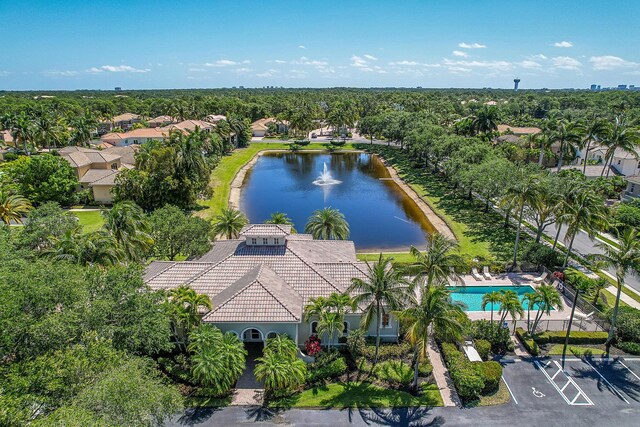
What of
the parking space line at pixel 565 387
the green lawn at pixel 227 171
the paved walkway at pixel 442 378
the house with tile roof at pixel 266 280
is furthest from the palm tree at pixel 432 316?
the green lawn at pixel 227 171

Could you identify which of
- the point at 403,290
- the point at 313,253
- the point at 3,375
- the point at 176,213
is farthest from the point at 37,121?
the point at 403,290

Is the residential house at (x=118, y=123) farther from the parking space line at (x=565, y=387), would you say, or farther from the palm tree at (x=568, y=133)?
the parking space line at (x=565, y=387)

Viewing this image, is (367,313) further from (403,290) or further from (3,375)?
(3,375)

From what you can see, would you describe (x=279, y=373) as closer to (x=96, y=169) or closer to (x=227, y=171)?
(x=96, y=169)

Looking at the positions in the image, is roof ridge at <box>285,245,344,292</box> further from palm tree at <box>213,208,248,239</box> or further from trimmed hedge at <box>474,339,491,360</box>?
palm tree at <box>213,208,248,239</box>

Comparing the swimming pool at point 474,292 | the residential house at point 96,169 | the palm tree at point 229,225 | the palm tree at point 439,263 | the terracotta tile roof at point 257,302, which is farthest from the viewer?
the residential house at point 96,169

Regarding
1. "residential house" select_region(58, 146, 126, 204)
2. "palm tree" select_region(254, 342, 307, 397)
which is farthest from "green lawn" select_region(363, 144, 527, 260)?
"residential house" select_region(58, 146, 126, 204)
